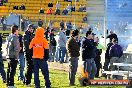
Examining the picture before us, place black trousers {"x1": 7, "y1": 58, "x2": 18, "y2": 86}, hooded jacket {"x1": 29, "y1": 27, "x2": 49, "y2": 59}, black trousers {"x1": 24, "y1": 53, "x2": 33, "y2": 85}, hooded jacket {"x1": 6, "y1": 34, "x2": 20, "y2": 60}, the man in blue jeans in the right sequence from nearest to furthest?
hooded jacket {"x1": 29, "y1": 27, "x2": 49, "y2": 59} < hooded jacket {"x1": 6, "y1": 34, "x2": 20, "y2": 60} < black trousers {"x1": 7, "y1": 58, "x2": 18, "y2": 86} < black trousers {"x1": 24, "y1": 53, "x2": 33, "y2": 85} < the man in blue jeans

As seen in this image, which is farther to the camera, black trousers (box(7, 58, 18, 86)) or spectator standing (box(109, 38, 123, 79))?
spectator standing (box(109, 38, 123, 79))

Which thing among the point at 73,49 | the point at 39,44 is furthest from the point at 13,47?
the point at 73,49

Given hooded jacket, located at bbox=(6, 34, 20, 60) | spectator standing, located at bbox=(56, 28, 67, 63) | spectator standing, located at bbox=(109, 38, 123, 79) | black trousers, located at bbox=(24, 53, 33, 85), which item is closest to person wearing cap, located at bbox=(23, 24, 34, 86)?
black trousers, located at bbox=(24, 53, 33, 85)

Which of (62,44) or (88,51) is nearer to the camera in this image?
(88,51)

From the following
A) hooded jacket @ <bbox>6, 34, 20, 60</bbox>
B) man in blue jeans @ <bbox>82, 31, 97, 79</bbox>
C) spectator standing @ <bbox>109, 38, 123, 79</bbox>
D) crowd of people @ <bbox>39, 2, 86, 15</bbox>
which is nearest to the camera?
hooded jacket @ <bbox>6, 34, 20, 60</bbox>

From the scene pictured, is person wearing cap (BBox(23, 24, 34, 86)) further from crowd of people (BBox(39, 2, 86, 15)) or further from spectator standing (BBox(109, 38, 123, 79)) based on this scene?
crowd of people (BBox(39, 2, 86, 15))

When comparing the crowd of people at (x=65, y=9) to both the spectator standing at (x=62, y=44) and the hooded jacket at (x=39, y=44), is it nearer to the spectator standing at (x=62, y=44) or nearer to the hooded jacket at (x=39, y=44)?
the spectator standing at (x=62, y=44)

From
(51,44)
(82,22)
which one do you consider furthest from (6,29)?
(51,44)

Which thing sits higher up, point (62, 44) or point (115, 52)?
point (115, 52)

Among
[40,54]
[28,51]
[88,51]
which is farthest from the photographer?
[88,51]

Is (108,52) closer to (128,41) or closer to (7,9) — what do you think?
(128,41)

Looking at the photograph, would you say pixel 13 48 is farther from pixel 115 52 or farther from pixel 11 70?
pixel 115 52

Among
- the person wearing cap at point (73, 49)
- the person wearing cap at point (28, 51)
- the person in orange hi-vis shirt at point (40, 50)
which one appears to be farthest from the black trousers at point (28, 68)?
the person wearing cap at point (73, 49)

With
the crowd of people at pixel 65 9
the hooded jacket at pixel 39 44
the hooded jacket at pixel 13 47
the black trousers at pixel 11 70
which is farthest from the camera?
the crowd of people at pixel 65 9
